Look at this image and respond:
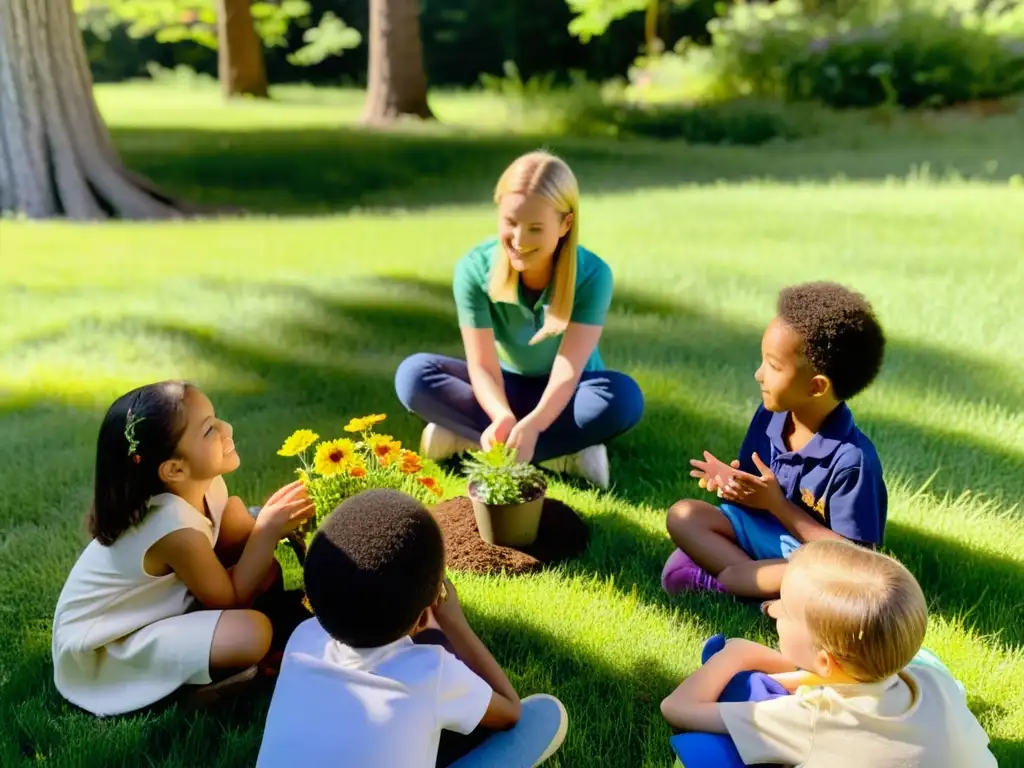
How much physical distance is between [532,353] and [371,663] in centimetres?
216

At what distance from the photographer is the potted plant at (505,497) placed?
10.7 ft

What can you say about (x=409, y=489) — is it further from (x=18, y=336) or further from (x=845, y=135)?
(x=845, y=135)

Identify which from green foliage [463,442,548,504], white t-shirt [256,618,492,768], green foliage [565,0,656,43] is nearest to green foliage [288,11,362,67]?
green foliage [565,0,656,43]

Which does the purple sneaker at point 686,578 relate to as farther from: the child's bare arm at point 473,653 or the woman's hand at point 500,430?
the child's bare arm at point 473,653

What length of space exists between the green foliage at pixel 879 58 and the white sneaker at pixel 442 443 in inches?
528

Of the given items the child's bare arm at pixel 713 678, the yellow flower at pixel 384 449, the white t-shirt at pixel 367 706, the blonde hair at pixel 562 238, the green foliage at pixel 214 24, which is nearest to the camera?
the white t-shirt at pixel 367 706

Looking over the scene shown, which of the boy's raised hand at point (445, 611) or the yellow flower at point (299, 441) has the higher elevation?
the yellow flower at point (299, 441)

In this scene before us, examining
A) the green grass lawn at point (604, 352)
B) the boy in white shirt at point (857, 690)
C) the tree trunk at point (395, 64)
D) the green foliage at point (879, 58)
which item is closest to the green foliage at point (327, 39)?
the tree trunk at point (395, 64)

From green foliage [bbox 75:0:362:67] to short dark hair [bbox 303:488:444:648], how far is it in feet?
74.9

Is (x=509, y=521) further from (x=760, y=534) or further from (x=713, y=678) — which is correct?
(x=713, y=678)

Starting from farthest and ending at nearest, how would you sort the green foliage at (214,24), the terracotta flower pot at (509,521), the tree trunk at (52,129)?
the green foliage at (214,24), the tree trunk at (52,129), the terracotta flower pot at (509,521)

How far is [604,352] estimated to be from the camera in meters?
5.59

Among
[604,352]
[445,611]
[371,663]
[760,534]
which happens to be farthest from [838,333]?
[604,352]

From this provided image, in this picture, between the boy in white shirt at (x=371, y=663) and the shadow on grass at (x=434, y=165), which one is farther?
the shadow on grass at (x=434, y=165)
